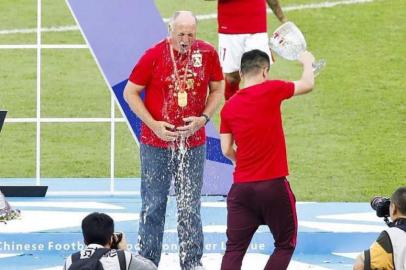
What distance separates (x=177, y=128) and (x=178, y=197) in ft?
1.70

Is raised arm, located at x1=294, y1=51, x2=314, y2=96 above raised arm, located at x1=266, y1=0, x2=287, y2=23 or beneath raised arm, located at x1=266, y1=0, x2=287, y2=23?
beneath

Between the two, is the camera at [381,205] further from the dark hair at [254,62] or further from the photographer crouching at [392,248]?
the dark hair at [254,62]

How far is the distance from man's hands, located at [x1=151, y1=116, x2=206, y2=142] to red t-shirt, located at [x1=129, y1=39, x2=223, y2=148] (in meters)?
0.06

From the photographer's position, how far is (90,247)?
870 centimetres

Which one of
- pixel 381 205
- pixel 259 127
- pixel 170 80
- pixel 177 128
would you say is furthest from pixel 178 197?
pixel 381 205

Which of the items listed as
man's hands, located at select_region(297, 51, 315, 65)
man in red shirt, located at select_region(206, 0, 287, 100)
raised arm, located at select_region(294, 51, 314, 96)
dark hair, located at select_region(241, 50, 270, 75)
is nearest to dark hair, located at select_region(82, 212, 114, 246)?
dark hair, located at select_region(241, 50, 270, 75)

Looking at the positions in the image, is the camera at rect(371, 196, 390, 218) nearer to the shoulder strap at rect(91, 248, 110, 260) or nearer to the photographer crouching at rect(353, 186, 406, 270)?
the photographer crouching at rect(353, 186, 406, 270)

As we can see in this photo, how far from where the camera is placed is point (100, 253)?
867 cm

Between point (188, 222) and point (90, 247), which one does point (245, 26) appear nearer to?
point (188, 222)

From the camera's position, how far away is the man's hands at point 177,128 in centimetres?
1060

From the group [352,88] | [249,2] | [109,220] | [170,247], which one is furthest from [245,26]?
[352,88]

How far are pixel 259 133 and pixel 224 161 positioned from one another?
3.18 metres

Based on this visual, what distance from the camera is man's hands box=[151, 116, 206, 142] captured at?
34.8 feet

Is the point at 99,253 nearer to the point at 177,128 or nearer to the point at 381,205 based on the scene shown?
the point at 381,205
